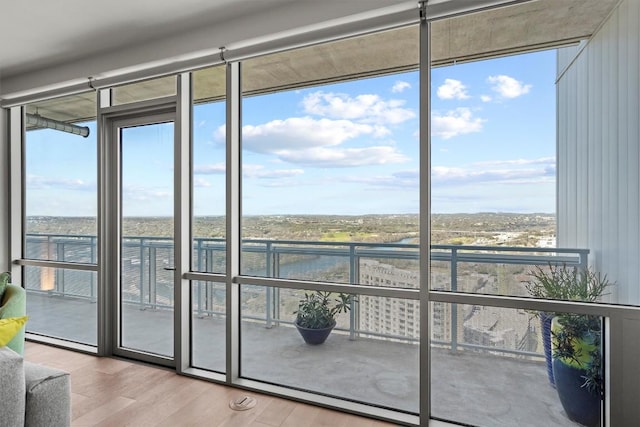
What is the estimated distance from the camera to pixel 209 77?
9.77ft

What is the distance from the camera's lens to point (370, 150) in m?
2.61

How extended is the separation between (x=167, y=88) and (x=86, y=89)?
0.83 m

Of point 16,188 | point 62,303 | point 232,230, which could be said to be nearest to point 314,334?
point 232,230

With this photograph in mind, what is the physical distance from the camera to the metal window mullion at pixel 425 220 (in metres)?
2.19

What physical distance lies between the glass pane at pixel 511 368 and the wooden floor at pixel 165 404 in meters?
0.55

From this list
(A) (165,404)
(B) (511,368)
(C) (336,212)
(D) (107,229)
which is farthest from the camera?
(D) (107,229)

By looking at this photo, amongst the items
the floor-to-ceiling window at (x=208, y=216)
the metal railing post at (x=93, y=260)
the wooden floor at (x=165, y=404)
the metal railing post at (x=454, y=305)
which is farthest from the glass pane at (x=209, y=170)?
the metal railing post at (x=454, y=305)

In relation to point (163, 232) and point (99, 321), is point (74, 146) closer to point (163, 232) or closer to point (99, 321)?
point (163, 232)

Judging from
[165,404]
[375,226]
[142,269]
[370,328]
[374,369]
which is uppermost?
[375,226]

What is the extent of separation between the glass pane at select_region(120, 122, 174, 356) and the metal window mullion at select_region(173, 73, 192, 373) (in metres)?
0.21

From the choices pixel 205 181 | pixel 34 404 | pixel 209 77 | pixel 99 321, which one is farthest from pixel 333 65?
pixel 99 321

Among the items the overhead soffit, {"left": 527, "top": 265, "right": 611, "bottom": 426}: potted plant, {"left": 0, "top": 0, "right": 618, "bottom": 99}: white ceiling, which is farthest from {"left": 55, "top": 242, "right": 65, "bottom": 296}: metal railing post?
{"left": 527, "top": 265, "right": 611, "bottom": 426}: potted plant

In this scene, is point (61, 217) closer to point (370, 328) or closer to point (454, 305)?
point (370, 328)

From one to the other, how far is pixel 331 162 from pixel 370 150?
0.30 m
